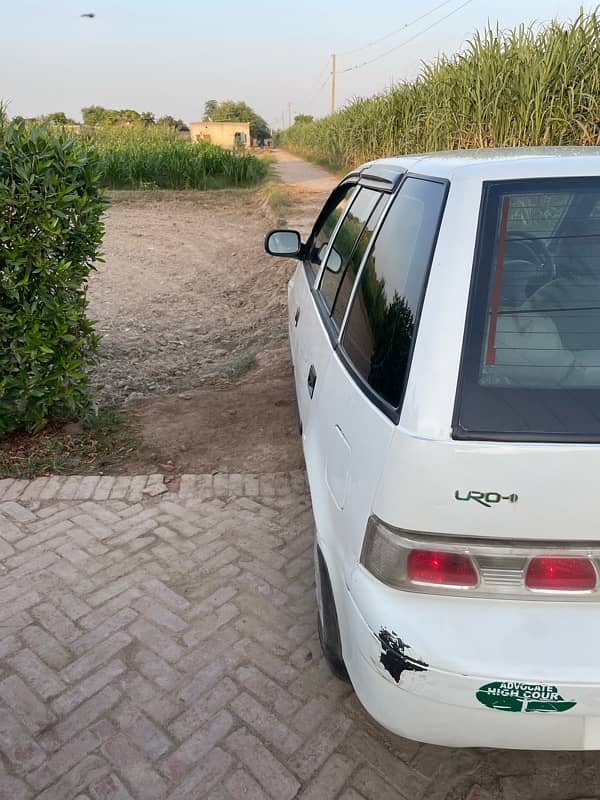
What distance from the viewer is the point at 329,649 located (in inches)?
87.5

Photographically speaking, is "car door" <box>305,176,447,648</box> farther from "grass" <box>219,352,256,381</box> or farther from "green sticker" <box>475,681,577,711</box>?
"grass" <box>219,352,256,381</box>

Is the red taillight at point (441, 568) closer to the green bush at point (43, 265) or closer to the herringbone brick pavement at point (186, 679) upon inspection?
the herringbone brick pavement at point (186, 679)

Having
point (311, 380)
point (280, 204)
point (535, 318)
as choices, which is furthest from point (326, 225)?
point (280, 204)

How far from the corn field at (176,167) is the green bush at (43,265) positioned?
19.6m

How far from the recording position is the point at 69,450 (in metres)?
4.04

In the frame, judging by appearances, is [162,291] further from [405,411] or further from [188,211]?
[188,211]

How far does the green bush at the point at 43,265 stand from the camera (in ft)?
11.6

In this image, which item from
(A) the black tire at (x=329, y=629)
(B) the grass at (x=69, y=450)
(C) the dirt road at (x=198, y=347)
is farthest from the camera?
(C) the dirt road at (x=198, y=347)

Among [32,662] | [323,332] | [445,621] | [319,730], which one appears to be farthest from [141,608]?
[445,621]

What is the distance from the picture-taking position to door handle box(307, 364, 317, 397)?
263 cm

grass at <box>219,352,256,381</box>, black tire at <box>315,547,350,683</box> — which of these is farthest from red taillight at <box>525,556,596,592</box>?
grass at <box>219,352,256,381</box>

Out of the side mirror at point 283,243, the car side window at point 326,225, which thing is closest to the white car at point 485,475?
the car side window at point 326,225

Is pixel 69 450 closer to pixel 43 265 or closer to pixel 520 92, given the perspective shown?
pixel 43 265

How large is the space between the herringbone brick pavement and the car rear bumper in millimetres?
526
